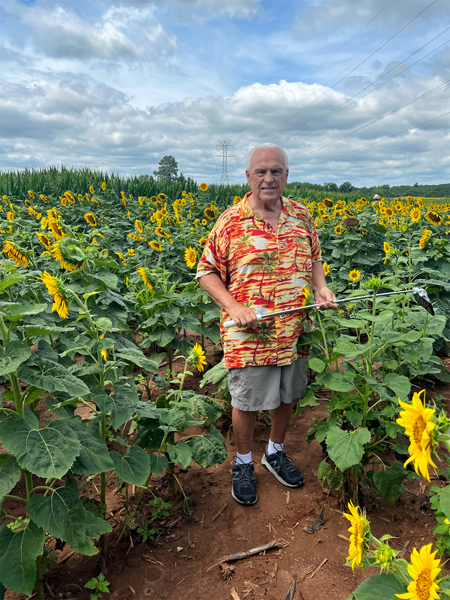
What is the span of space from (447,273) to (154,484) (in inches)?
141

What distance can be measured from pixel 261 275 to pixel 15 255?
7.54 feet

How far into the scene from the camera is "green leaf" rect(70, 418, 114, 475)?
1.80 m

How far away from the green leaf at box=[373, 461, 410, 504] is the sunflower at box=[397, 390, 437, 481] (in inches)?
59.4

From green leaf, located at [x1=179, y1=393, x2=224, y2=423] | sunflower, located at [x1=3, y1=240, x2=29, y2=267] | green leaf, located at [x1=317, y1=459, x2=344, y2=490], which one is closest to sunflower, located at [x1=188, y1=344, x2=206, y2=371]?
green leaf, located at [x1=179, y1=393, x2=224, y2=423]

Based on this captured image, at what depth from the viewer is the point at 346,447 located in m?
2.21

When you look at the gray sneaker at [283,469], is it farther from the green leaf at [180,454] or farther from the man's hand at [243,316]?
the man's hand at [243,316]

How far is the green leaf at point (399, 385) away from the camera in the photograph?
7.13 ft

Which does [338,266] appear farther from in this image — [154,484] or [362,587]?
[362,587]

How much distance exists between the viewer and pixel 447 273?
472 centimetres

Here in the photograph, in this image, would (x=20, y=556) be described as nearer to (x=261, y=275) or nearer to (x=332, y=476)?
(x=332, y=476)

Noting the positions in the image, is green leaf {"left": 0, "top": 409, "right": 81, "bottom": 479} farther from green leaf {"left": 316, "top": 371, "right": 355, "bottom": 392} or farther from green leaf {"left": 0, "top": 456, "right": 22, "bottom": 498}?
green leaf {"left": 316, "top": 371, "right": 355, "bottom": 392}

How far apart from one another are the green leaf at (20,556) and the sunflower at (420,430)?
4.67 feet

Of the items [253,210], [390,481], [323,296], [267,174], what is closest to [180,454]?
[390,481]

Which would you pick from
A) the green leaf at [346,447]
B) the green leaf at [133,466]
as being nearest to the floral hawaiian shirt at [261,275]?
the green leaf at [346,447]
